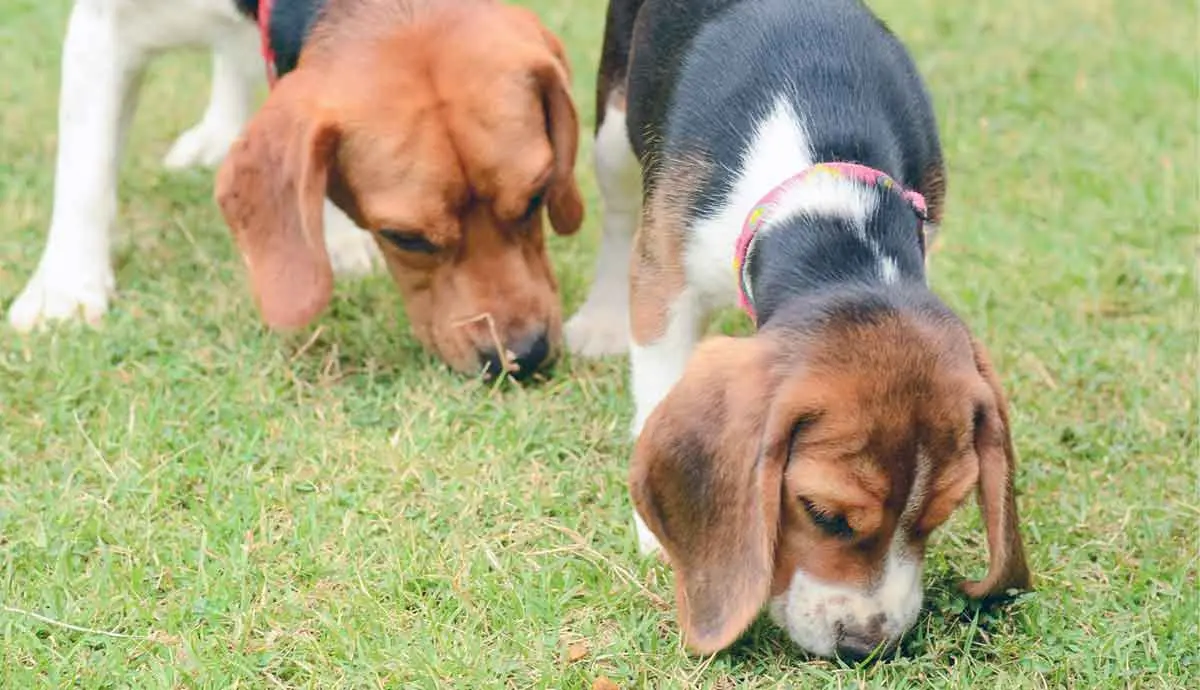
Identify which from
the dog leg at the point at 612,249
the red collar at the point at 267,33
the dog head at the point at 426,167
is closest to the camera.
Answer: the dog head at the point at 426,167

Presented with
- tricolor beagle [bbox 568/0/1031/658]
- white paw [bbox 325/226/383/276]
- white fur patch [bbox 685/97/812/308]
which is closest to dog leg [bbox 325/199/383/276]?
white paw [bbox 325/226/383/276]

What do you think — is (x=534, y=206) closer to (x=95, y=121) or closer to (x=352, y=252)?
(x=352, y=252)

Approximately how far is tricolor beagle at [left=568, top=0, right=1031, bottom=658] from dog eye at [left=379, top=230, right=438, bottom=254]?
2.88 ft

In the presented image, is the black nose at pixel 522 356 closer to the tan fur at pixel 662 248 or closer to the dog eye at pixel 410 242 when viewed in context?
the dog eye at pixel 410 242

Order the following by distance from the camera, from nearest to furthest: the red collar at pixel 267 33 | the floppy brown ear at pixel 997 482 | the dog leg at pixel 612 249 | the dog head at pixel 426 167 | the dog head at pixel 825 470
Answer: the dog head at pixel 825 470 → the floppy brown ear at pixel 997 482 → the dog head at pixel 426 167 → the red collar at pixel 267 33 → the dog leg at pixel 612 249

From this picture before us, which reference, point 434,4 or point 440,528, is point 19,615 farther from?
point 434,4

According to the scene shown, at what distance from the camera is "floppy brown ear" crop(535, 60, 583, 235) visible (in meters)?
5.64

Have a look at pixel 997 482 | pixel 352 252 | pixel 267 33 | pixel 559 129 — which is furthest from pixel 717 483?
pixel 352 252

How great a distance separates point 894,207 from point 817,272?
335mm

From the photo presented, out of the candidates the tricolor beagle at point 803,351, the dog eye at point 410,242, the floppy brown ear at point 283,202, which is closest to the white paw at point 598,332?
the dog eye at point 410,242

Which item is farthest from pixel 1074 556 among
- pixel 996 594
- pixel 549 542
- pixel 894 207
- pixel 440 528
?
pixel 440 528

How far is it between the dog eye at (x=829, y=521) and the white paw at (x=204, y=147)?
187 inches

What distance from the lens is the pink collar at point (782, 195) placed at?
174 inches

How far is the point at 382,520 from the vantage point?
5059mm
